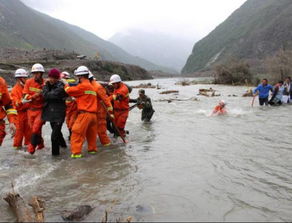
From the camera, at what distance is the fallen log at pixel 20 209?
3234mm

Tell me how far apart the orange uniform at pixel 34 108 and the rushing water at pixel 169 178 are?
0.39 m

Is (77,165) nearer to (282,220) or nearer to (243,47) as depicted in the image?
(282,220)

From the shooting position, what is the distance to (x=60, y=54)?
5616 cm

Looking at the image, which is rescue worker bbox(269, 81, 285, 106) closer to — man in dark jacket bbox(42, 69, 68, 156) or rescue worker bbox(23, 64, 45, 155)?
man in dark jacket bbox(42, 69, 68, 156)

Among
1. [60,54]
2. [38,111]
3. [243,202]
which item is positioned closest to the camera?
[243,202]

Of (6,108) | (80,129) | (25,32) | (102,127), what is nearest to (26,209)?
(80,129)

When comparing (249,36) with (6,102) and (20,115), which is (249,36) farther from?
(6,102)

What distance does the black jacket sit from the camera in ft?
20.1

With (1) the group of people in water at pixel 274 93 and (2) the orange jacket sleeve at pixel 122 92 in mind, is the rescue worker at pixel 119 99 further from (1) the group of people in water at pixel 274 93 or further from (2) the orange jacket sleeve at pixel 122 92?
(1) the group of people in water at pixel 274 93

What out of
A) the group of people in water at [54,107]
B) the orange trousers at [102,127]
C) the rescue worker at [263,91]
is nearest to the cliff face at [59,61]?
the rescue worker at [263,91]

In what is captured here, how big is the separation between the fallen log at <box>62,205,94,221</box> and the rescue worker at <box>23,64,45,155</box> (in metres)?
3.21

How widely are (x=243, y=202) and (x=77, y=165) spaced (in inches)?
127

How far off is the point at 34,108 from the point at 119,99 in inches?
95.2

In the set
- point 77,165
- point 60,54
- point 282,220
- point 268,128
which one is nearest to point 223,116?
point 268,128
